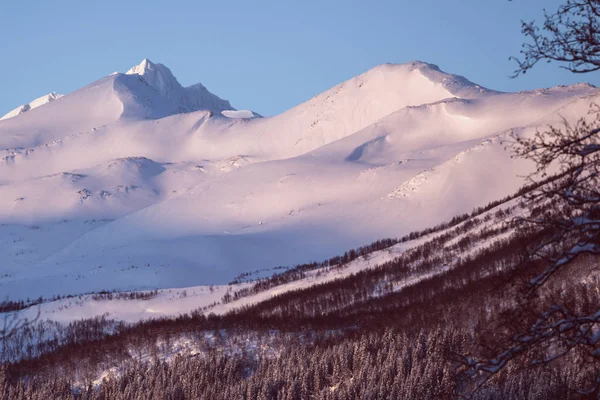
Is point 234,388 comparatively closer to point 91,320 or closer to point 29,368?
point 29,368

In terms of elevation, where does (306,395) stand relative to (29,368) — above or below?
below

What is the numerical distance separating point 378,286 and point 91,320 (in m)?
64.8

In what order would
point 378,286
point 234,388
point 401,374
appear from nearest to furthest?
point 401,374
point 234,388
point 378,286

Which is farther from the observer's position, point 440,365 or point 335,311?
point 335,311

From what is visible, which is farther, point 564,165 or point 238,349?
point 238,349

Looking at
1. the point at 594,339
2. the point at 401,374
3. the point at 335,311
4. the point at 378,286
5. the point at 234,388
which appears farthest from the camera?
the point at 378,286

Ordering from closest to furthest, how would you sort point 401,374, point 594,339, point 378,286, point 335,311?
point 594,339 → point 401,374 → point 335,311 → point 378,286

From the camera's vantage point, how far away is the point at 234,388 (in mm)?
89750

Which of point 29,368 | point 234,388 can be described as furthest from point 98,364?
point 234,388

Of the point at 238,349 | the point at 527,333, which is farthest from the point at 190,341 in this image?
the point at 527,333

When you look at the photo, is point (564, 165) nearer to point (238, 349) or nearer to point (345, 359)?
point (345, 359)

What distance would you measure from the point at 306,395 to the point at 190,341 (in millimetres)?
42012

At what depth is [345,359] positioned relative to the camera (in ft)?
311

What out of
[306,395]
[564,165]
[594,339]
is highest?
[564,165]
